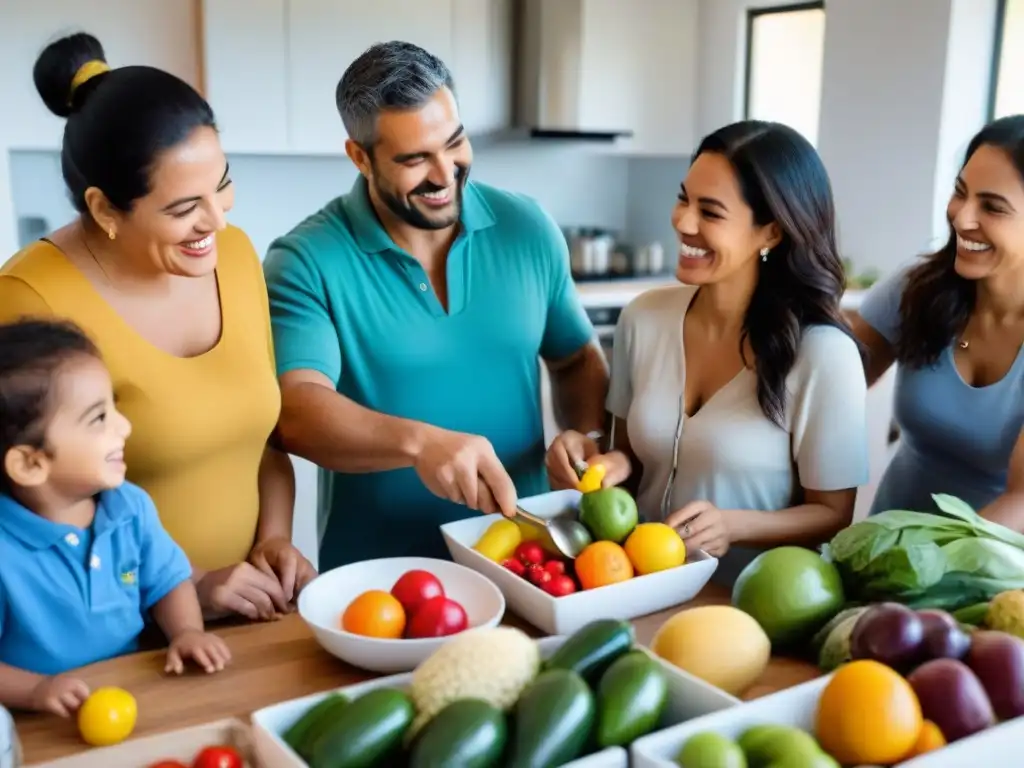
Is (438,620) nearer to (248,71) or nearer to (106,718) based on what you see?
(106,718)

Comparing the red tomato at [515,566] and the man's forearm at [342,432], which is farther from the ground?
the man's forearm at [342,432]

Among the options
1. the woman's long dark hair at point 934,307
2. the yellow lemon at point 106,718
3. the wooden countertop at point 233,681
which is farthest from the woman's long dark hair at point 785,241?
the yellow lemon at point 106,718

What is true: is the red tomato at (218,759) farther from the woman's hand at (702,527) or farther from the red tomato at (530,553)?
the woman's hand at (702,527)

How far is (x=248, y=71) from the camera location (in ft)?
11.1

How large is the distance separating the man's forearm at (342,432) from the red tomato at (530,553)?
7.7 inches

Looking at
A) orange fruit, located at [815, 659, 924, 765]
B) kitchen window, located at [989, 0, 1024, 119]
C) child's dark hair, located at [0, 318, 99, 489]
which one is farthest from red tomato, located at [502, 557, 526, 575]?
kitchen window, located at [989, 0, 1024, 119]

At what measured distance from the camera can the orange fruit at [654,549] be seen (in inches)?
50.6

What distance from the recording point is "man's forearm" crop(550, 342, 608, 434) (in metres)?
1.85

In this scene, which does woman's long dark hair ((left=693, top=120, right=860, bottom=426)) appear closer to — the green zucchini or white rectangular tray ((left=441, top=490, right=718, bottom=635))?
white rectangular tray ((left=441, top=490, right=718, bottom=635))

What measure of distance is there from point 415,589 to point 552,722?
14.4 inches

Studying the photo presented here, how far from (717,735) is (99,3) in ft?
10.1

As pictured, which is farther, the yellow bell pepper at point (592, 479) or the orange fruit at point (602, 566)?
the yellow bell pepper at point (592, 479)

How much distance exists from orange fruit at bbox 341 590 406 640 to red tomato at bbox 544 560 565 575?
21 cm

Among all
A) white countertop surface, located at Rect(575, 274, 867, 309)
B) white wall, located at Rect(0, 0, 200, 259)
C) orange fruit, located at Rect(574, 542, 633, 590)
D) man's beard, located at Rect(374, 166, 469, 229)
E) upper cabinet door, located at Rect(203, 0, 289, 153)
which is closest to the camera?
orange fruit, located at Rect(574, 542, 633, 590)
